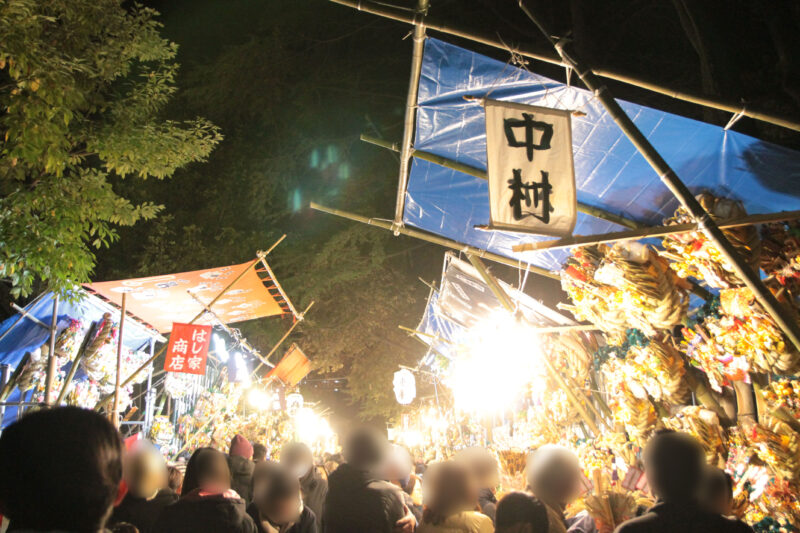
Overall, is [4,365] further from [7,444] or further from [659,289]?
[659,289]

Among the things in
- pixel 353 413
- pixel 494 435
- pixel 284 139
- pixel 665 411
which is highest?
pixel 284 139

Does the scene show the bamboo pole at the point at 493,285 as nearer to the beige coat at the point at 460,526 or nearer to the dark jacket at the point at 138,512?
the beige coat at the point at 460,526

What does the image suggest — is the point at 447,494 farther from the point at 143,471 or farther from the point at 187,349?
the point at 187,349

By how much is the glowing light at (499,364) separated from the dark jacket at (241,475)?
13.6 feet

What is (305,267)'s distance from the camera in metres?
18.6

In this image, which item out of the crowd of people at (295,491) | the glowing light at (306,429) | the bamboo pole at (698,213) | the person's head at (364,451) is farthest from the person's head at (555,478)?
the glowing light at (306,429)

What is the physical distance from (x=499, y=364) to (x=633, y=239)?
13.9 feet

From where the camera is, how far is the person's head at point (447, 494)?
11.1 ft

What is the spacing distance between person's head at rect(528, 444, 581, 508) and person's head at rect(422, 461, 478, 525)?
1.45 ft

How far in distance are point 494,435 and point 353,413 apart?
25.4 metres

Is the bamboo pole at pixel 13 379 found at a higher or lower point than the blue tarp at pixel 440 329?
lower

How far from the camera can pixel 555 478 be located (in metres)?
3.33

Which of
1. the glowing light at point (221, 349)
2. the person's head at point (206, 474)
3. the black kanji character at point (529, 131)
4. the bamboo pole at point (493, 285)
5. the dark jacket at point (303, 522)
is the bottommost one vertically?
the dark jacket at point (303, 522)

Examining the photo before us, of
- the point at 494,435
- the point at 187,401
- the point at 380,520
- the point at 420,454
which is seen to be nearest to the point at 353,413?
the point at 420,454
